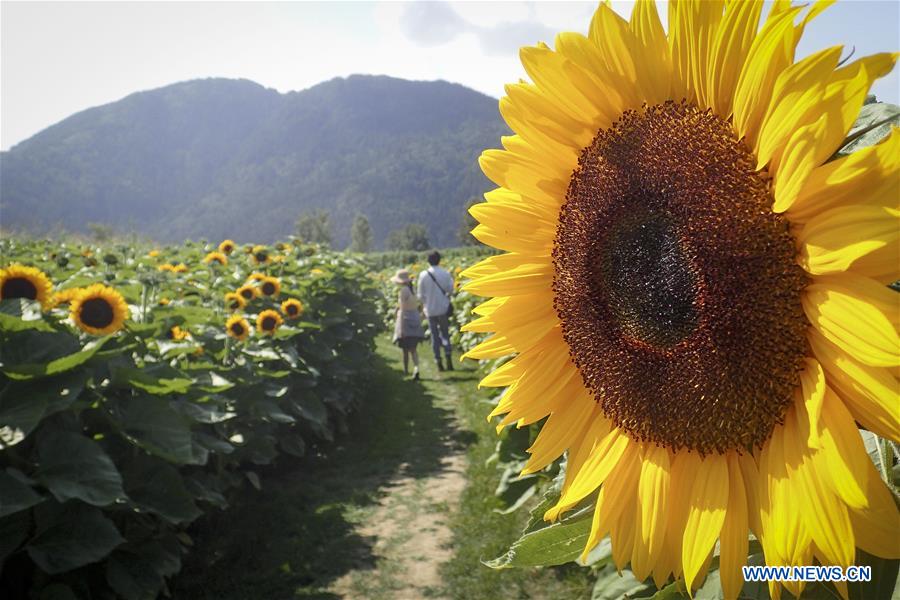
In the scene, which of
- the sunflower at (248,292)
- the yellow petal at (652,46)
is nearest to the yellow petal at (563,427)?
the yellow petal at (652,46)

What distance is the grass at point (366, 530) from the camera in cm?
424

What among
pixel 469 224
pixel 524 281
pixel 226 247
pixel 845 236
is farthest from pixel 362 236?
pixel 845 236

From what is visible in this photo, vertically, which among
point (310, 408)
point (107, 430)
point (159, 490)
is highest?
point (107, 430)

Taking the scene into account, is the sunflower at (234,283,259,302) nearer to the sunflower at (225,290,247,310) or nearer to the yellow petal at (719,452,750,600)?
the sunflower at (225,290,247,310)

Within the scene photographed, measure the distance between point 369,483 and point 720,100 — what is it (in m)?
5.96

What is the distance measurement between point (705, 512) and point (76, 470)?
3.01m

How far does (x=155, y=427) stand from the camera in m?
3.66

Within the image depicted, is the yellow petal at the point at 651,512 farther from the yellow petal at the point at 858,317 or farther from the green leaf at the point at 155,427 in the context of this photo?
the green leaf at the point at 155,427

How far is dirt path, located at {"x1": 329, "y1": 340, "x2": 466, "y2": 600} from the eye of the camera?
4.34 m

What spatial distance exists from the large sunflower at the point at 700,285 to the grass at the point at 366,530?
287 centimetres

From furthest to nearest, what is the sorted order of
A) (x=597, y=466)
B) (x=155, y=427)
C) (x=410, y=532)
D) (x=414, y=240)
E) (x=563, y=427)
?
(x=414, y=240), (x=410, y=532), (x=155, y=427), (x=563, y=427), (x=597, y=466)

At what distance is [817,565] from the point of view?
1.00 metres

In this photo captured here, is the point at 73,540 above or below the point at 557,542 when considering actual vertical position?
below

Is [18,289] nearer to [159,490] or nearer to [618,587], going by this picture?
[159,490]
